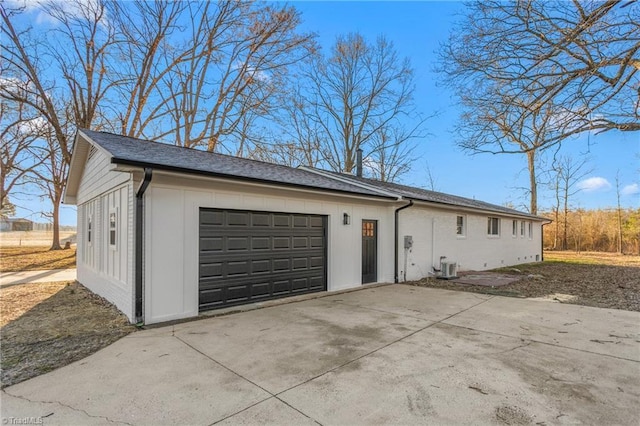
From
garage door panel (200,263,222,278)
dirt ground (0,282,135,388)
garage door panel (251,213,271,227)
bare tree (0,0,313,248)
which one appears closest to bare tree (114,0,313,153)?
bare tree (0,0,313,248)

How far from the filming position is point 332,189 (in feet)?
26.1

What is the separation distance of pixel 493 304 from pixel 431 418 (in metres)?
5.35

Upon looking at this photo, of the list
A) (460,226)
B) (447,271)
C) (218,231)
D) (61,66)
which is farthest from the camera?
(61,66)

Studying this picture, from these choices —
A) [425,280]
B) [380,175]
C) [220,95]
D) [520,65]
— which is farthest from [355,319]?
[380,175]

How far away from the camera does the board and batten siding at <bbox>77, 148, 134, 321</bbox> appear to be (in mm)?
5611

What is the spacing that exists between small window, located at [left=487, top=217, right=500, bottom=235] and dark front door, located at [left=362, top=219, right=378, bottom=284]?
25.7ft

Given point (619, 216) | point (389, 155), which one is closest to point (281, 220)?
point (389, 155)

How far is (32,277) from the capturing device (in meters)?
11.5

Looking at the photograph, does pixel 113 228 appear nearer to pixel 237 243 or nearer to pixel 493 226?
pixel 237 243

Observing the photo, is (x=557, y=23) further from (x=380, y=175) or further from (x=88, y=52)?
(x=88, y=52)

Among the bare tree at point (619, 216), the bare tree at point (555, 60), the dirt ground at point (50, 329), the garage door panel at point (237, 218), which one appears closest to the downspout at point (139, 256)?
the dirt ground at point (50, 329)

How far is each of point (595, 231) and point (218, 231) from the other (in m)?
31.4

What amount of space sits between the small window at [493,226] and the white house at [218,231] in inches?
181

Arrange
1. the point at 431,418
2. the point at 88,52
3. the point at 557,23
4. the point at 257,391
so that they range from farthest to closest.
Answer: the point at 88,52
the point at 557,23
the point at 257,391
the point at 431,418
